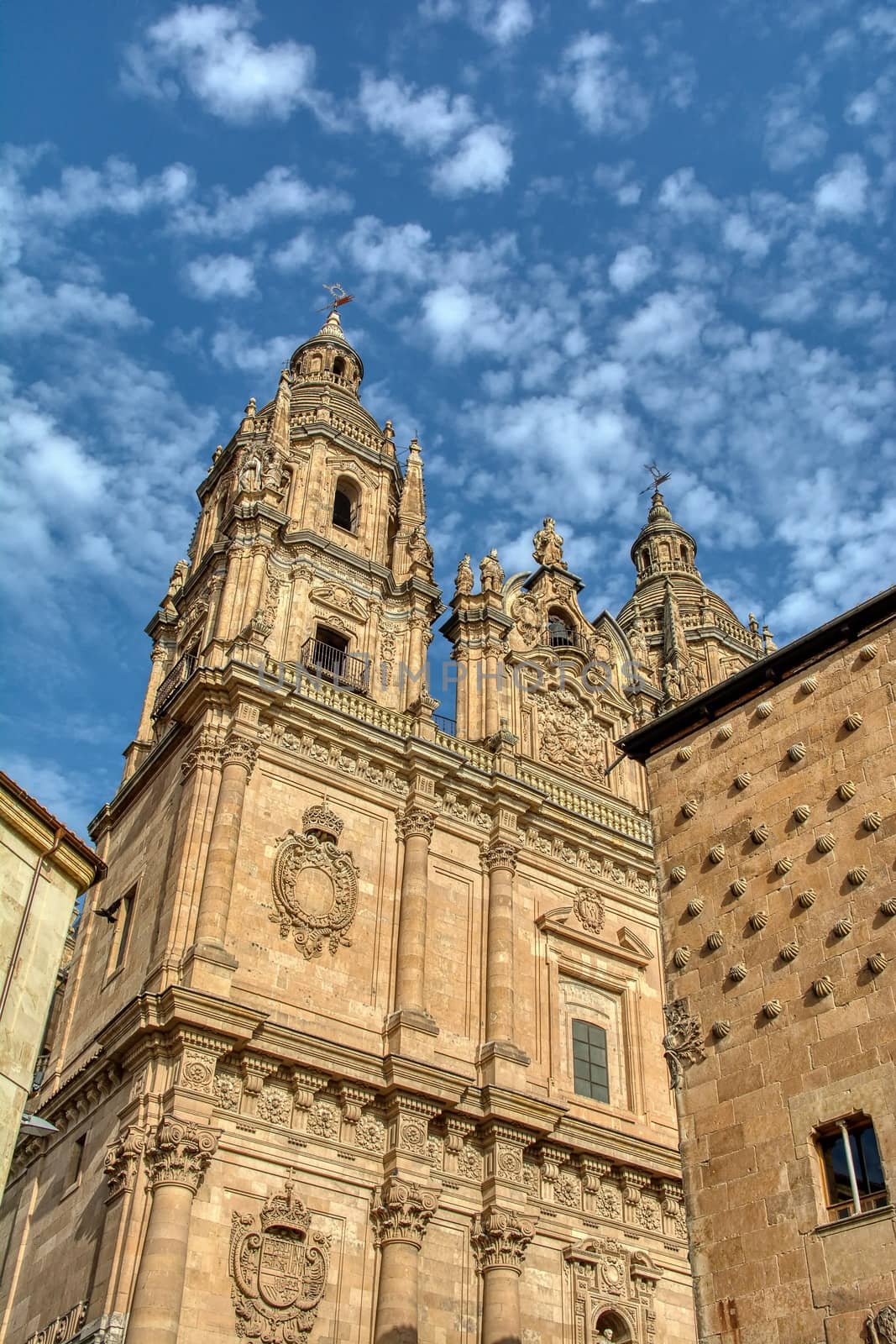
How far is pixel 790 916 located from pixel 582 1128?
12218 millimetres

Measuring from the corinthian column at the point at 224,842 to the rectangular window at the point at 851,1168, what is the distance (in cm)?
1209

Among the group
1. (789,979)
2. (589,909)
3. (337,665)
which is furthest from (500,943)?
(789,979)

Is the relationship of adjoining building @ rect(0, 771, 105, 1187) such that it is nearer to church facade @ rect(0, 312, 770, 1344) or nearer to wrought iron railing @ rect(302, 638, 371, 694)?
church facade @ rect(0, 312, 770, 1344)

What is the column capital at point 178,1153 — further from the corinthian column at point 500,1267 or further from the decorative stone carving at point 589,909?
the decorative stone carving at point 589,909

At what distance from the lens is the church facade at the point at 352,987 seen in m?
20.0

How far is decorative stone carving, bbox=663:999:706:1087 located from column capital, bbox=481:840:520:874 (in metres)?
12.5

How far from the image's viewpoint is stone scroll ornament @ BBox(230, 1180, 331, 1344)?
1905 cm

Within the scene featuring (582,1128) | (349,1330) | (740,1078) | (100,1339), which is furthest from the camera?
(582,1128)

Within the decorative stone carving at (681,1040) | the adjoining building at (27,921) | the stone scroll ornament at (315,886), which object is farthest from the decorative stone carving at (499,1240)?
the decorative stone carving at (681,1040)

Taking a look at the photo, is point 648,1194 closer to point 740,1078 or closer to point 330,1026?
point 330,1026

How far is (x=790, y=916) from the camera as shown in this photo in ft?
43.1

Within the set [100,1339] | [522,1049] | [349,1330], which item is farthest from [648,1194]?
[100,1339]

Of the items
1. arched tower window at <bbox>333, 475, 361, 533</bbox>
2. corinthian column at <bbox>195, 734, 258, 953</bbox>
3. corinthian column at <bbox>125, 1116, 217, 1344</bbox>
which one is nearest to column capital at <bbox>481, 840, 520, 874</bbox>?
corinthian column at <bbox>195, 734, 258, 953</bbox>

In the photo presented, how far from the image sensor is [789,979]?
12828 millimetres
